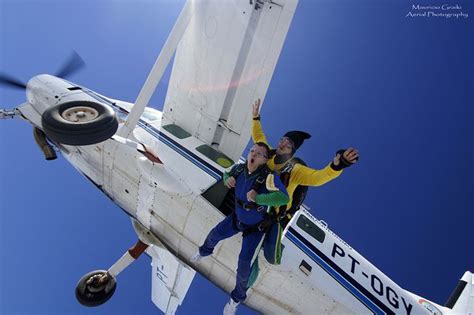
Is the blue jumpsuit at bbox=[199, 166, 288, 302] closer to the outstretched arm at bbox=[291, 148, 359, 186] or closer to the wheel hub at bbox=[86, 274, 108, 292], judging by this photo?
the outstretched arm at bbox=[291, 148, 359, 186]

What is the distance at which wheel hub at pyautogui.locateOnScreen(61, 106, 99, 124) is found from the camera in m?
6.67

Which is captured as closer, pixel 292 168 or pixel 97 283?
pixel 292 168

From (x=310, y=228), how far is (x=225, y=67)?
3.89m

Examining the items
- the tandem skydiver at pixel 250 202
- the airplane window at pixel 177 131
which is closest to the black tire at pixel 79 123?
the airplane window at pixel 177 131

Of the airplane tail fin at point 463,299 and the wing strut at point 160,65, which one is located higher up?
the wing strut at point 160,65

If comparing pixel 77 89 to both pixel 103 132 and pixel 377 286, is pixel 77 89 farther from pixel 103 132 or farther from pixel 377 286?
pixel 377 286

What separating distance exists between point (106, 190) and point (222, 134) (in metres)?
3.09

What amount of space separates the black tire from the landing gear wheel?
16.6 ft

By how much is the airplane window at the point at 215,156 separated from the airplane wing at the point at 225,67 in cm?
17

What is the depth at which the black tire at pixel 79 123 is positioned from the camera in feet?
20.3

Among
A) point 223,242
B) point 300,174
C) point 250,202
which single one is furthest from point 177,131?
point 300,174

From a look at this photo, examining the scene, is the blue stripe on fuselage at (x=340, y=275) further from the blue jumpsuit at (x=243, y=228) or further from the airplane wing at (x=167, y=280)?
the airplane wing at (x=167, y=280)

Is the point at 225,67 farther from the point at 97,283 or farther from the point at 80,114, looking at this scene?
the point at 97,283

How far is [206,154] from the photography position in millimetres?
8117
